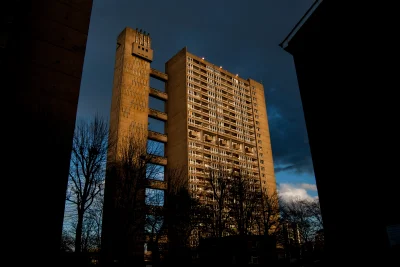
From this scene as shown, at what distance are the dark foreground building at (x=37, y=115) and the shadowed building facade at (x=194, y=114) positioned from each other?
29.5 m

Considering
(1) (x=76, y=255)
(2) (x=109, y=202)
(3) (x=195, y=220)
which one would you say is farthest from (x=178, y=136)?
(1) (x=76, y=255)

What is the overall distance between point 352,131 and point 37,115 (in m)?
20.6

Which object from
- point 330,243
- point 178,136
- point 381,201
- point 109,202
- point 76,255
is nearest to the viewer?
point 381,201

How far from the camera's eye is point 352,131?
14.3 m

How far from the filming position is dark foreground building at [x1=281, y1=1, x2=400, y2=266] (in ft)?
40.9

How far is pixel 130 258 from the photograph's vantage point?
2808 centimetres

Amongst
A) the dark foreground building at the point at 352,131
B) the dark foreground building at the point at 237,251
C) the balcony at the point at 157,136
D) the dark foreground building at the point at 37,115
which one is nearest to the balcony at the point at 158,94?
the balcony at the point at 157,136

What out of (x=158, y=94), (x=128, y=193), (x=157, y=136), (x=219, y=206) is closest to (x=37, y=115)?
(x=128, y=193)

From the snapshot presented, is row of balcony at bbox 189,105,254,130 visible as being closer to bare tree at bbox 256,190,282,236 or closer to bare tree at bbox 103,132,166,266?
bare tree at bbox 256,190,282,236

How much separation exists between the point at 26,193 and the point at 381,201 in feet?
67.0

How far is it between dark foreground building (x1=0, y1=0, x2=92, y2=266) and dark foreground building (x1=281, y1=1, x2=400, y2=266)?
1717 cm

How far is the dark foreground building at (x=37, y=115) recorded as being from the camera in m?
18.0

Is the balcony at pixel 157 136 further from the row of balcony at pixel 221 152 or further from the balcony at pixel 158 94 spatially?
the balcony at pixel 158 94

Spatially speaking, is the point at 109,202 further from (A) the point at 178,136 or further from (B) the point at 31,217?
(A) the point at 178,136
